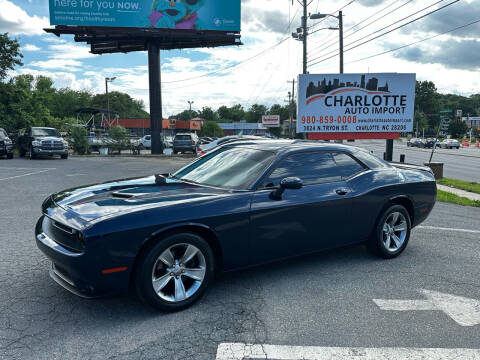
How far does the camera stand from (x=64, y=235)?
3.26 meters

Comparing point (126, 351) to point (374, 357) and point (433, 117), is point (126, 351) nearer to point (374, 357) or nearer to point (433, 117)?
point (374, 357)

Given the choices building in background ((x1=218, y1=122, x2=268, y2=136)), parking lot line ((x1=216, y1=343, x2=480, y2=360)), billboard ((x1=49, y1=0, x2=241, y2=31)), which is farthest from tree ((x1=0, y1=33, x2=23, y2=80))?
building in background ((x1=218, y1=122, x2=268, y2=136))

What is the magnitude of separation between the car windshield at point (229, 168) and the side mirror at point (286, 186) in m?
0.27

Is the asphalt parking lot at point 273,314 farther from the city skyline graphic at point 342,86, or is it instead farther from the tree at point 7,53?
the tree at point 7,53

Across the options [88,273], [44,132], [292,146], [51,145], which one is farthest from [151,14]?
[88,273]

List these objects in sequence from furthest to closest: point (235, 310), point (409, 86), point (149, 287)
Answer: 1. point (409, 86)
2. point (235, 310)
3. point (149, 287)

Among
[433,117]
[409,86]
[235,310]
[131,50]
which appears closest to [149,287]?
[235,310]

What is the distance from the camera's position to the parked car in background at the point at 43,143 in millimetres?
20328

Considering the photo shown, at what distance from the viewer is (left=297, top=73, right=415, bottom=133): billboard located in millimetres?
15530

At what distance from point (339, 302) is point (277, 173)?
144cm

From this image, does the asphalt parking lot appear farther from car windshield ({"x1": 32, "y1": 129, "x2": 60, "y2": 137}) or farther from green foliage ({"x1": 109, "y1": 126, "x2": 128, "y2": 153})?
green foliage ({"x1": 109, "y1": 126, "x2": 128, "y2": 153})

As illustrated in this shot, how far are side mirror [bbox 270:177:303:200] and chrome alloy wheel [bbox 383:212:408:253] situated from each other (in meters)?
1.71

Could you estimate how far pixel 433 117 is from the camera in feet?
445

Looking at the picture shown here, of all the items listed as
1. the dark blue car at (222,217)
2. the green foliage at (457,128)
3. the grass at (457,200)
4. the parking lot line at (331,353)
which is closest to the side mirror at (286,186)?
the dark blue car at (222,217)
